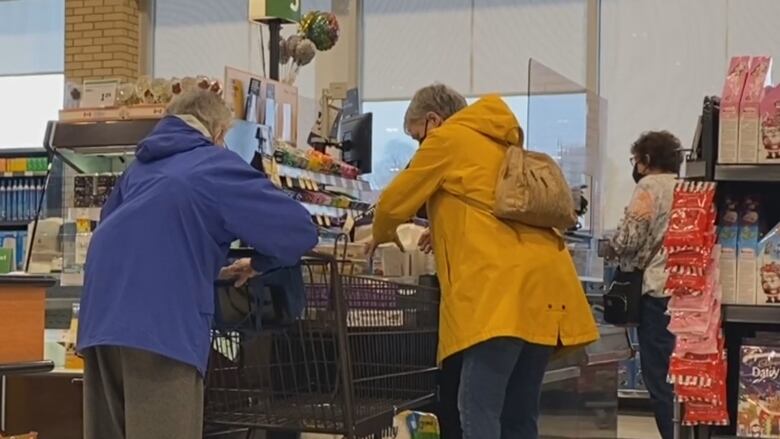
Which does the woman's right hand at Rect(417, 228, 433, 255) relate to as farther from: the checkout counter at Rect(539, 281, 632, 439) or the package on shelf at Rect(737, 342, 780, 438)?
the package on shelf at Rect(737, 342, 780, 438)

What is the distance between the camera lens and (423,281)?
3.80 metres

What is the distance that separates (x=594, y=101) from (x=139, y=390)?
6.07 meters

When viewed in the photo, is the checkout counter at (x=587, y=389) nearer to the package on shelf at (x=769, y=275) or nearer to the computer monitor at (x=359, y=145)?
the computer monitor at (x=359, y=145)

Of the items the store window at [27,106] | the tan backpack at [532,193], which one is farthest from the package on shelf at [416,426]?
the store window at [27,106]

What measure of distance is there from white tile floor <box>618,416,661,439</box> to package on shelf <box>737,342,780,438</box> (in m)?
4.33

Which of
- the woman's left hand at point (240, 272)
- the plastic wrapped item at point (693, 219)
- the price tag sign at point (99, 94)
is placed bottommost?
the woman's left hand at point (240, 272)

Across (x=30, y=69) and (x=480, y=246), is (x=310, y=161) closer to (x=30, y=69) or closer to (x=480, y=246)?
(x=480, y=246)

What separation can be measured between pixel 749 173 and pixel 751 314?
0.37 meters

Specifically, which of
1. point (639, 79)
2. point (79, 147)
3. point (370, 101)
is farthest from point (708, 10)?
point (79, 147)

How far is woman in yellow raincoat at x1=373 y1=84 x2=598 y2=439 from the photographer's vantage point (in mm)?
3395

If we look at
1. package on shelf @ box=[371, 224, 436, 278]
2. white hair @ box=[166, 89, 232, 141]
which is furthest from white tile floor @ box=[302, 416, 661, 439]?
white hair @ box=[166, 89, 232, 141]

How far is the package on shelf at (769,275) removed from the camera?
300cm

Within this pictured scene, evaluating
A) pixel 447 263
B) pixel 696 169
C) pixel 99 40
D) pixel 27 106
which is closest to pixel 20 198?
pixel 27 106

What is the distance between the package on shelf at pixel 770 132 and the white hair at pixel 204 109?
1.47 metres
